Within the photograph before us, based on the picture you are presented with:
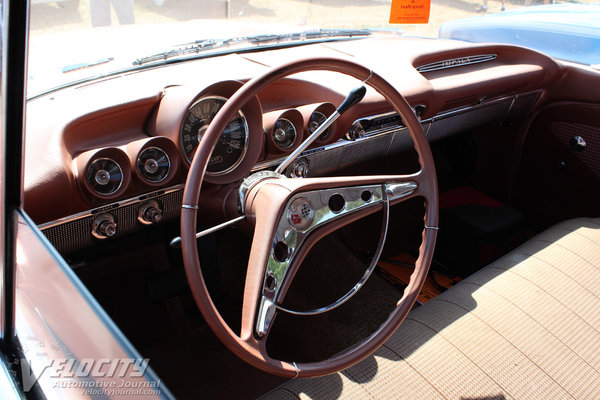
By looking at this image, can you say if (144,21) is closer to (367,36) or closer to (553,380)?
(367,36)

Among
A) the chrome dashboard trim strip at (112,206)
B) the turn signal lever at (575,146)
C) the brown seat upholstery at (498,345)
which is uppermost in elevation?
the chrome dashboard trim strip at (112,206)

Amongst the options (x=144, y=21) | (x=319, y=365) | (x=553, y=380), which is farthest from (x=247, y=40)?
(x=553, y=380)

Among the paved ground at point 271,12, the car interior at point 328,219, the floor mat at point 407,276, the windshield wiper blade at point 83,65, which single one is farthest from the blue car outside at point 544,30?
the windshield wiper blade at point 83,65

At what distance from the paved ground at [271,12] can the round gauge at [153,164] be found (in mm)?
426

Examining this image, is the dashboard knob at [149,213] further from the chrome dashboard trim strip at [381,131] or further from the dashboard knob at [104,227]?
the chrome dashboard trim strip at [381,131]

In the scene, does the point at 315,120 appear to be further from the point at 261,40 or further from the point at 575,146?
the point at 575,146

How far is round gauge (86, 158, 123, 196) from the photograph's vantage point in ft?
4.92

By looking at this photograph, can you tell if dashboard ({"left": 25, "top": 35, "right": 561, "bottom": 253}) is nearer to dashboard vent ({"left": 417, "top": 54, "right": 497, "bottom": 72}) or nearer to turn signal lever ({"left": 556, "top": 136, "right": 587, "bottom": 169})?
dashboard vent ({"left": 417, "top": 54, "right": 497, "bottom": 72})

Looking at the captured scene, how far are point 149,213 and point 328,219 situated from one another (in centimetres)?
68

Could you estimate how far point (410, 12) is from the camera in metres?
2.47

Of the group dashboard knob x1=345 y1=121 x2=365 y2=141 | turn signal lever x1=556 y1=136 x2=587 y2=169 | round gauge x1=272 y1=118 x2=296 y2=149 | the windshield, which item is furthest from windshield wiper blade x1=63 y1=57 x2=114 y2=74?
turn signal lever x1=556 y1=136 x2=587 y2=169

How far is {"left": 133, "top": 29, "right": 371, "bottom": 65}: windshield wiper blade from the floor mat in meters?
1.22

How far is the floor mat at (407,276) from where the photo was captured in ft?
8.71

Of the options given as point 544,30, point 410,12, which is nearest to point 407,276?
point 410,12
